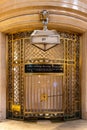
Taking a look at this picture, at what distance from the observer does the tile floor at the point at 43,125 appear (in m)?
6.62

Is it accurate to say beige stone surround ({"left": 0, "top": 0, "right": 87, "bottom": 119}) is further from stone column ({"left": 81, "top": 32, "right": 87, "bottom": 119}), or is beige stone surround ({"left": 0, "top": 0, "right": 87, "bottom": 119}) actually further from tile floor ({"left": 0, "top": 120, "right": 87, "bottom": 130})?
tile floor ({"left": 0, "top": 120, "right": 87, "bottom": 130})

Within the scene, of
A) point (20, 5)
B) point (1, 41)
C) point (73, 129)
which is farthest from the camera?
point (1, 41)

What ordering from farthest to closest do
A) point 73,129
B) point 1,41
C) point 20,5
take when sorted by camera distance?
point 1,41, point 20,5, point 73,129

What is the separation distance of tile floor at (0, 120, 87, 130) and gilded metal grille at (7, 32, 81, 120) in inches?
13.6

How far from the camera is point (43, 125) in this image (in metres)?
6.95

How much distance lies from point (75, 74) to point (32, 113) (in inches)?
71.6

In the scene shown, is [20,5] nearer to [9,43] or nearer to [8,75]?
[9,43]

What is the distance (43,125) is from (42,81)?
132 cm

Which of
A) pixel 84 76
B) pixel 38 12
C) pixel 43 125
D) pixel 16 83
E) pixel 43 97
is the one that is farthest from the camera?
pixel 16 83

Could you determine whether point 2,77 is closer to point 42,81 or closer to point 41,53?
point 42,81

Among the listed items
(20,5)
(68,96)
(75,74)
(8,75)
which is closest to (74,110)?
(68,96)

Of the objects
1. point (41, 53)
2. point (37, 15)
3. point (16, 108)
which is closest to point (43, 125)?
point (16, 108)

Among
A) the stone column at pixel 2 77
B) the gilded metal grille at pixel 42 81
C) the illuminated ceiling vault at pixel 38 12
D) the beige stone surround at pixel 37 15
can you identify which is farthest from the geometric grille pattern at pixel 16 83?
the illuminated ceiling vault at pixel 38 12

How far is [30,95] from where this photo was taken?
746 centimetres
